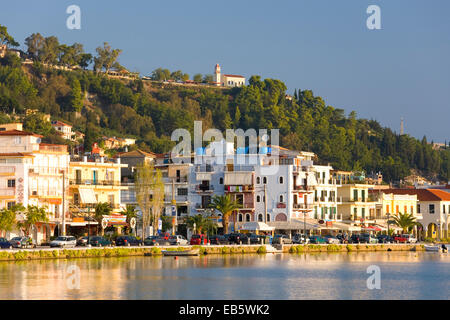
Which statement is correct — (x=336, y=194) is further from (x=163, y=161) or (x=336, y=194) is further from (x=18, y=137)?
(x=18, y=137)

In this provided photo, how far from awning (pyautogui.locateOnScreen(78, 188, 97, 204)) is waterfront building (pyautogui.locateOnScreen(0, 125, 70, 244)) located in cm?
262

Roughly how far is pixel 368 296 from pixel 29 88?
14369 cm

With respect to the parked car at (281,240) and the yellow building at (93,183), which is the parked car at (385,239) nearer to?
the parked car at (281,240)

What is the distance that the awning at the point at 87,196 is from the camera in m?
90.8

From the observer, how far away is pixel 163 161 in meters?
110

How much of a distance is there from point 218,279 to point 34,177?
112 ft

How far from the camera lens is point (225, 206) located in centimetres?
9894

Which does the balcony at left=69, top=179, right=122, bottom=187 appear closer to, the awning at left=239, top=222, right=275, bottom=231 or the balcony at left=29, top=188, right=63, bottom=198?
the balcony at left=29, top=188, right=63, bottom=198

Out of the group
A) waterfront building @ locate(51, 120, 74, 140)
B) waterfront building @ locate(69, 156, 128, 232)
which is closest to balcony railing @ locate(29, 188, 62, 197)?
waterfront building @ locate(69, 156, 128, 232)

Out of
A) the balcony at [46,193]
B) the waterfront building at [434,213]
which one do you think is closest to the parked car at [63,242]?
the balcony at [46,193]

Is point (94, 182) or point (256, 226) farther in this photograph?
point (256, 226)

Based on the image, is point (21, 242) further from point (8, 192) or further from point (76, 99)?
point (76, 99)

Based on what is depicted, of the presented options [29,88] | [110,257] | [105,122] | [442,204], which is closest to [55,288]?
[110,257]

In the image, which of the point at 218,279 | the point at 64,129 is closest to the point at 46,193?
the point at 218,279
